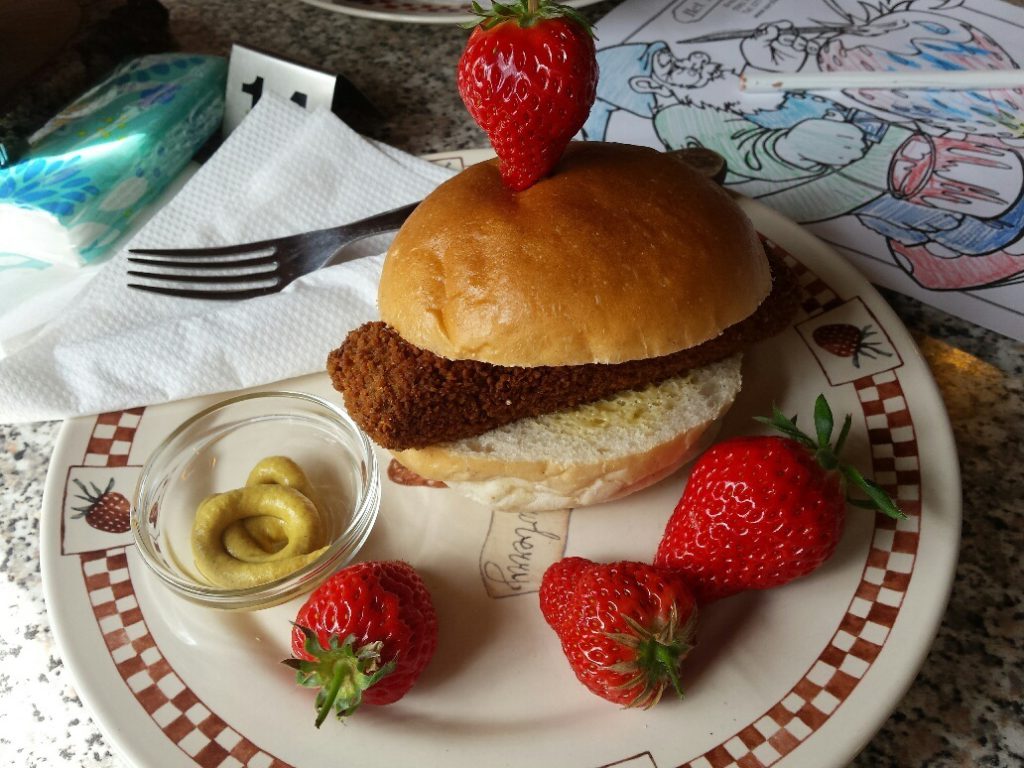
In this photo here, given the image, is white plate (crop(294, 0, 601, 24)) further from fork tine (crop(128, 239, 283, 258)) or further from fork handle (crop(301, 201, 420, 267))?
fork tine (crop(128, 239, 283, 258))

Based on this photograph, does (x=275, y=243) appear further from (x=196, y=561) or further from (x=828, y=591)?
(x=828, y=591)

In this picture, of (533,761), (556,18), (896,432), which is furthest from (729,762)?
(556,18)

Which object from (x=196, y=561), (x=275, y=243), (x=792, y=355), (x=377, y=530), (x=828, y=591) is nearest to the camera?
(x=828, y=591)

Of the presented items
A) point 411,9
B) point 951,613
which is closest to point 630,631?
point 951,613

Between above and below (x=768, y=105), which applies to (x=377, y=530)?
below

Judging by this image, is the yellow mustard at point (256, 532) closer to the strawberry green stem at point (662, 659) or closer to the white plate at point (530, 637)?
the white plate at point (530, 637)

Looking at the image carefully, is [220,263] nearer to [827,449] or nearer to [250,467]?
[250,467]
